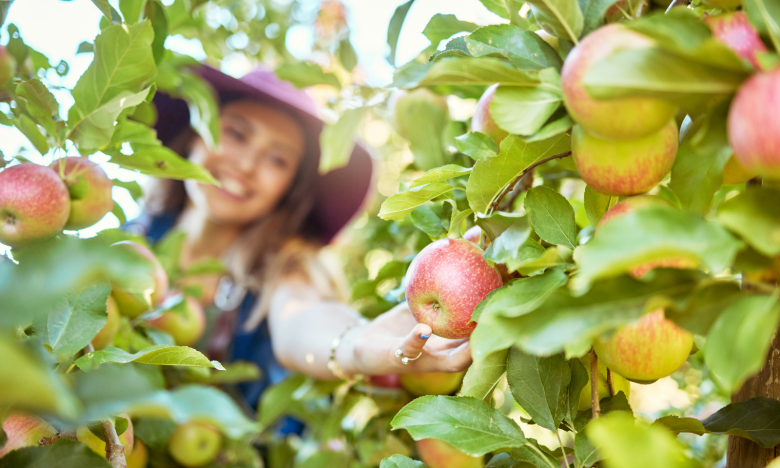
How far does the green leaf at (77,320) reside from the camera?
0.61 m

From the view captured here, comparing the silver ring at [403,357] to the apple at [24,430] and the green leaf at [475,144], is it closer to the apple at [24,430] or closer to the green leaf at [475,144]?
the green leaf at [475,144]

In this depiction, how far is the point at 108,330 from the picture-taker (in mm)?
767

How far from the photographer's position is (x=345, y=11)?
292 cm

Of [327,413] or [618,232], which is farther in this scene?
[327,413]

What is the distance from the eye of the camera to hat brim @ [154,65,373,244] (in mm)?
1894

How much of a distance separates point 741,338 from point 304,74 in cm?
112

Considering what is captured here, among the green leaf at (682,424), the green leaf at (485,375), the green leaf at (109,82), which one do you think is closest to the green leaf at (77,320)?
the green leaf at (109,82)

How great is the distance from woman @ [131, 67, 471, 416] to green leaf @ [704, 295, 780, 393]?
1.27 metres

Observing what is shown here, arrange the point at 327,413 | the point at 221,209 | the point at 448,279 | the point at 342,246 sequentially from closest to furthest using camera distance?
the point at 448,279 → the point at 327,413 → the point at 221,209 → the point at 342,246

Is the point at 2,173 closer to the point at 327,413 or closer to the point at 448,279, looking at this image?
the point at 448,279

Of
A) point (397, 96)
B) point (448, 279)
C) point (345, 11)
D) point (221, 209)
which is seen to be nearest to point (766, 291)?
point (448, 279)

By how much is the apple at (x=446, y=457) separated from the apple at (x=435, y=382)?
91mm

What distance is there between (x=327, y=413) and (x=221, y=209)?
954mm

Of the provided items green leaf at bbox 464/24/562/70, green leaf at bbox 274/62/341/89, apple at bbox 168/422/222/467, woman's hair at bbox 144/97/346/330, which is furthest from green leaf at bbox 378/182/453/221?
woman's hair at bbox 144/97/346/330
